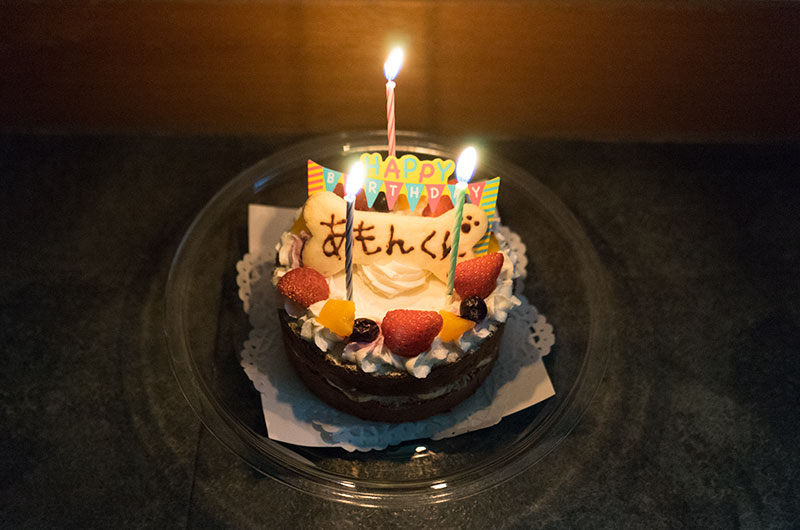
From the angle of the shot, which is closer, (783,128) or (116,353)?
(116,353)

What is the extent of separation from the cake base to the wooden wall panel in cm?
98

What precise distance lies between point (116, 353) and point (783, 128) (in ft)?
7.84

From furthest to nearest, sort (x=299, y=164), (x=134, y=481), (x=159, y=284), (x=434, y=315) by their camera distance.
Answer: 1. (x=299, y=164)
2. (x=159, y=284)
3. (x=134, y=481)
4. (x=434, y=315)

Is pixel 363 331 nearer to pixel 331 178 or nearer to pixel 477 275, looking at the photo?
pixel 477 275

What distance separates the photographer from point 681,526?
6.61ft

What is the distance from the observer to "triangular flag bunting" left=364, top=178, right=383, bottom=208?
2109 millimetres

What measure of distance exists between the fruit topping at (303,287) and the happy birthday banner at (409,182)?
26 cm

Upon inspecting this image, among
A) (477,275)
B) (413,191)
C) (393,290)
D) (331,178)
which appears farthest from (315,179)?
(477,275)

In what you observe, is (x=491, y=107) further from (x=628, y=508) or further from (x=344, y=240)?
(x=628, y=508)

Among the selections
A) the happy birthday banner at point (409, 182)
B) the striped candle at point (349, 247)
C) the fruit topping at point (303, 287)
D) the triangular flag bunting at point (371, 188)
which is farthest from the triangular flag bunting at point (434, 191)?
the fruit topping at point (303, 287)

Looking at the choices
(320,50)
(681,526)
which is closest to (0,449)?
(320,50)

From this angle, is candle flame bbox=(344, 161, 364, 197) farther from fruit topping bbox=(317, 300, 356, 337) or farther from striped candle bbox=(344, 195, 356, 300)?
fruit topping bbox=(317, 300, 356, 337)

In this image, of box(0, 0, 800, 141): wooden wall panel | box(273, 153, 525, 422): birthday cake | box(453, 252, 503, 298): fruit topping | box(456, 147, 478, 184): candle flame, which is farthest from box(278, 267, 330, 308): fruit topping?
box(0, 0, 800, 141): wooden wall panel

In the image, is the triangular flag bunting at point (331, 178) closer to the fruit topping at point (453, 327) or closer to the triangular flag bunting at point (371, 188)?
the triangular flag bunting at point (371, 188)
